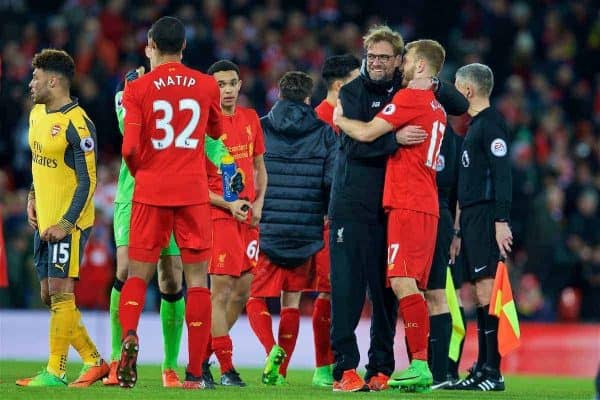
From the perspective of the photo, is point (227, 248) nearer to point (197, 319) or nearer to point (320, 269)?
point (320, 269)

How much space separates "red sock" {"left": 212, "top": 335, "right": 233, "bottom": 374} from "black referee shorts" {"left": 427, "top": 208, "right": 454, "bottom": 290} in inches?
61.2

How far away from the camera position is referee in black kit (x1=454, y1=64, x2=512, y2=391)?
10523 millimetres

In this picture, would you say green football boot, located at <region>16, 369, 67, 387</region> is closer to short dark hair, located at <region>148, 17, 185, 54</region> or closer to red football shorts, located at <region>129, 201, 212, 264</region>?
red football shorts, located at <region>129, 201, 212, 264</region>

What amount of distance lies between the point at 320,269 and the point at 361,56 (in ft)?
32.2

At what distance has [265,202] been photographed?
1120cm

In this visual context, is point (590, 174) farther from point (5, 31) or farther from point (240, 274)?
point (240, 274)

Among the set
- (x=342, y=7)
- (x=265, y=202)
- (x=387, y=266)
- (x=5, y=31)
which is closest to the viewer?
(x=387, y=266)

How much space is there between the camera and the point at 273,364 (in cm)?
1063

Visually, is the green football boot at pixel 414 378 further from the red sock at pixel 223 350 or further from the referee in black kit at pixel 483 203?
the red sock at pixel 223 350

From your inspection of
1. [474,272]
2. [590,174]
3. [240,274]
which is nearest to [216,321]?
[240,274]

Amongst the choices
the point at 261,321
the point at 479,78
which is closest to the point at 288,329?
the point at 261,321

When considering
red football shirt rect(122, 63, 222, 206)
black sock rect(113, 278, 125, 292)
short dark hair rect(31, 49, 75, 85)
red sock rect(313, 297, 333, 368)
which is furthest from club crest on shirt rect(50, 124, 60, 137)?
red sock rect(313, 297, 333, 368)

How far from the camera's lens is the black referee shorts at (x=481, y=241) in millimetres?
10617

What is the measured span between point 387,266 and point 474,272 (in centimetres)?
140
